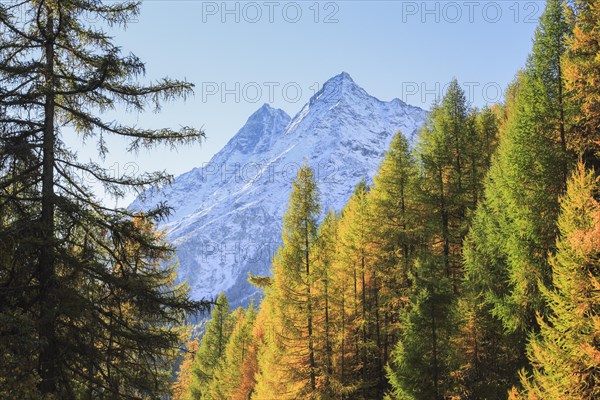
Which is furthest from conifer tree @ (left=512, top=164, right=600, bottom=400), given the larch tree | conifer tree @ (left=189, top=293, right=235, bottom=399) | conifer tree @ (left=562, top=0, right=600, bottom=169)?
conifer tree @ (left=189, top=293, right=235, bottom=399)

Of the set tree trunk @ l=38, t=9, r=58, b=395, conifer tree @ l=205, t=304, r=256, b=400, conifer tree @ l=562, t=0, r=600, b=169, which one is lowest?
conifer tree @ l=205, t=304, r=256, b=400

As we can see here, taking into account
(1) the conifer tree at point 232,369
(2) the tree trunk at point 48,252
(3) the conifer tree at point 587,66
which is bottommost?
(1) the conifer tree at point 232,369

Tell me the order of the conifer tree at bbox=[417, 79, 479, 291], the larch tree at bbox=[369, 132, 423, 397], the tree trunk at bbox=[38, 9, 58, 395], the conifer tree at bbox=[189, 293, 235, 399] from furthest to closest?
1. the conifer tree at bbox=[189, 293, 235, 399]
2. the larch tree at bbox=[369, 132, 423, 397]
3. the conifer tree at bbox=[417, 79, 479, 291]
4. the tree trunk at bbox=[38, 9, 58, 395]

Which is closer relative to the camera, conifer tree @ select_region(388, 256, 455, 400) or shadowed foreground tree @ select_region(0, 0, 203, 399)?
shadowed foreground tree @ select_region(0, 0, 203, 399)

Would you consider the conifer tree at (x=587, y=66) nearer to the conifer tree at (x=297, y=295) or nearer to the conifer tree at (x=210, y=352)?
the conifer tree at (x=297, y=295)

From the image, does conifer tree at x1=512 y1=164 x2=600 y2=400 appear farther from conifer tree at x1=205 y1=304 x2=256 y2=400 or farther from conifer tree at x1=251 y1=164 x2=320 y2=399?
conifer tree at x1=205 y1=304 x2=256 y2=400

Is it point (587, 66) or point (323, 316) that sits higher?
point (587, 66)

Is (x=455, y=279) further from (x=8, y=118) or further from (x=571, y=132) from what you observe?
(x=8, y=118)

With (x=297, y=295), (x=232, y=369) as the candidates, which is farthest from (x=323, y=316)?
(x=232, y=369)

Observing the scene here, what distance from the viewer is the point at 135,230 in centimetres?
798

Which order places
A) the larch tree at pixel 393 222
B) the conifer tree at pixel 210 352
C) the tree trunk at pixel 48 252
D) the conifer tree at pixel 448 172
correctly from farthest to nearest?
the conifer tree at pixel 210 352, the larch tree at pixel 393 222, the conifer tree at pixel 448 172, the tree trunk at pixel 48 252

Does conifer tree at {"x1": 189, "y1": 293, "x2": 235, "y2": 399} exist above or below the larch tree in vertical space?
below

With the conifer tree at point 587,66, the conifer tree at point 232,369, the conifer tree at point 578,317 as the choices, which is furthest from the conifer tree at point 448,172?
the conifer tree at point 232,369

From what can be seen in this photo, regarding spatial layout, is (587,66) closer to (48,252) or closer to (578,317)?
(578,317)
